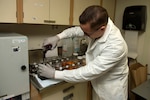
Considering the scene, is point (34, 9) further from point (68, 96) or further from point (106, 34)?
point (68, 96)

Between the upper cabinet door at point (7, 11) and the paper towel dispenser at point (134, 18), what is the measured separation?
1.66 meters

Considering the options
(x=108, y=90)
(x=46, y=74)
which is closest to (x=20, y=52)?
(x=46, y=74)

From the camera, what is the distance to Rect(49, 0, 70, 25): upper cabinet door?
4.89ft

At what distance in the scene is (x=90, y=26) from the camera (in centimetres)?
102

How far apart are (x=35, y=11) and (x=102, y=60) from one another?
76 centimetres

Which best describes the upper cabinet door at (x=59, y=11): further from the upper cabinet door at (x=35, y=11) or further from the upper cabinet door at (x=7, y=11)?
the upper cabinet door at (x=7, y=11)

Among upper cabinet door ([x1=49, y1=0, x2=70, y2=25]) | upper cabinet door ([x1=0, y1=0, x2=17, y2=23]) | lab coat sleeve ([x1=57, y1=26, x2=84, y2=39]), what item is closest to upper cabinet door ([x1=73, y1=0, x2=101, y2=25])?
upper cabinet door ([x1=49, y1=0, x2=70, y2=25])

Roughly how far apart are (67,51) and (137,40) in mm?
1110

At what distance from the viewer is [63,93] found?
143 cm

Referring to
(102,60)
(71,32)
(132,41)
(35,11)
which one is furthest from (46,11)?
(132,41)

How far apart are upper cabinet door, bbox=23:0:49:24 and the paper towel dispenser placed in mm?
1337

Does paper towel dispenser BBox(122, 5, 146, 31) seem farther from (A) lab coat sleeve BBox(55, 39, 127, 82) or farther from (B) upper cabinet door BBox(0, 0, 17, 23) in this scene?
(B) upper cabinet door BBox(0, 0, 17, 23)

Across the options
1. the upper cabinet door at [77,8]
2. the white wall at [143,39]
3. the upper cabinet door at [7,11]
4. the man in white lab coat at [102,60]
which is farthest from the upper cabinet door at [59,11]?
the white wall at [143,39]

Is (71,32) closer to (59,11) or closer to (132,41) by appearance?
(59,11)
